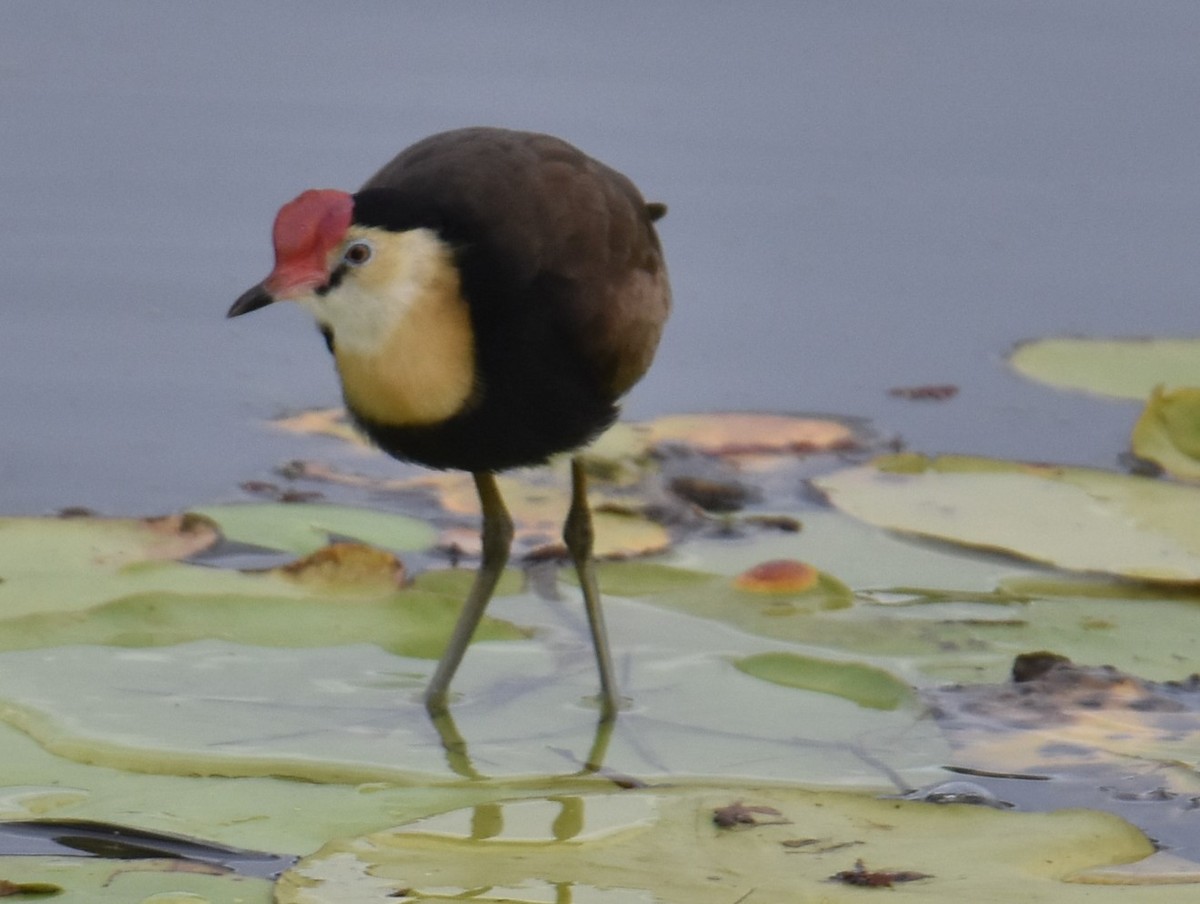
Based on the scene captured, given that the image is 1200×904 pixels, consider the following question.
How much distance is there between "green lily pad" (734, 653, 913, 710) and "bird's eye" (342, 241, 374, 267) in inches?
41.0

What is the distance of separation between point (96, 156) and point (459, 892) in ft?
14.4

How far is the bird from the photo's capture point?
352cm

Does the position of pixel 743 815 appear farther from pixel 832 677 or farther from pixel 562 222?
pixel 562 222

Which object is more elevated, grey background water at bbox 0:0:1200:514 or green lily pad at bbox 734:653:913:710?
grey background water at bbox 0:0:1200:514

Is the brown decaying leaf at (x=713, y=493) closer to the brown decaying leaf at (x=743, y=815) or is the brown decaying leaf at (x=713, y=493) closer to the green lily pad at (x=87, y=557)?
the green lily pad at (x=87, y=557)

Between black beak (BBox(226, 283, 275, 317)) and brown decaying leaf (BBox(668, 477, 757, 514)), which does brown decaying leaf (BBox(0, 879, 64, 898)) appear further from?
brown decaying leaf (BBox(668, 477, 757, 514))

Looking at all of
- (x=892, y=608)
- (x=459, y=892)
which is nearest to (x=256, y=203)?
(x=892, y=608)

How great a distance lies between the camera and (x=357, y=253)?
3.51 metres

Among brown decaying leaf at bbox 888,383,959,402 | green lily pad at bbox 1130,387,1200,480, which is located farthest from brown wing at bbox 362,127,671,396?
brown decaying leaf at bbox 888,383,959,402

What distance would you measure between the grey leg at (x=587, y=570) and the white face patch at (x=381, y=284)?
59cm

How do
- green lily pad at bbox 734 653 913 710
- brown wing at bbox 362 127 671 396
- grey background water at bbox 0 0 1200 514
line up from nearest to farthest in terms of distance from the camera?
1. brown wing at bbox 362 127 671 396
2. green lily pad at bbox 734 653 913 710
3. grey background water at bbox 0 0 1200 514

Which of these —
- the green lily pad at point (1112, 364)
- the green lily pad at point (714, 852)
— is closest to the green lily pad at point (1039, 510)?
the green lily pad at point (1112, 364)

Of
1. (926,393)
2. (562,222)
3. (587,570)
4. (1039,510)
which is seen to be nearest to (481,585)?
(587,570)

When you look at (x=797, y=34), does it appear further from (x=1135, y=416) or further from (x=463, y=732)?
(x=463, y=732)
